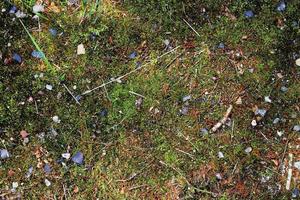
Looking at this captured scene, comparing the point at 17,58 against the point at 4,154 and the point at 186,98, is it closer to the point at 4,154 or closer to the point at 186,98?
the point at 4,154

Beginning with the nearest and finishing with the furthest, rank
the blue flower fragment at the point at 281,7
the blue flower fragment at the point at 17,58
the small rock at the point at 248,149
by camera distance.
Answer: the blue flower fragment at the point at 17,58, the small rock at the point at 248,149, the blue flower fragment at the point at 281,7

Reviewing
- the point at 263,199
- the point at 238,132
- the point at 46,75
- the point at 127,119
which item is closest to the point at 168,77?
the point at 127,119

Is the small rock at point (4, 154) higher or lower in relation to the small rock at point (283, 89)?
lower

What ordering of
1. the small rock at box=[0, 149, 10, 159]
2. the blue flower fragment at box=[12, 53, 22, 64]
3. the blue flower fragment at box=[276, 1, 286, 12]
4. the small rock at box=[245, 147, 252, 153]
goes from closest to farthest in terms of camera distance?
1. the small rock at box=[0, 149, 10, 159]
2. the blue flower fragment at box=[12, 53, 22, 64]
3. the small rock at box=[245, 147, 252, 153]
4. the blue flower fragment at box=[276, 1, 286, 12]

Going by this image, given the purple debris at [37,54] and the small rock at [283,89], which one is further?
the small rock at [283,89]

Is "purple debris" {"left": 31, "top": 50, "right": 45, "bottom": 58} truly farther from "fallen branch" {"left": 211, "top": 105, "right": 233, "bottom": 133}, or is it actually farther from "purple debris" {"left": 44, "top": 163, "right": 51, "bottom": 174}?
"fallen branch" {"left": 211, "top": 105, "right": 233, "bottom": 133}

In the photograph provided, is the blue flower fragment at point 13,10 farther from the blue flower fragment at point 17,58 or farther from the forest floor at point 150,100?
the blue flower fragment at point 17,58

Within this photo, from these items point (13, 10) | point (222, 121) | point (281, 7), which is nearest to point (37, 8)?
point (13, 10)

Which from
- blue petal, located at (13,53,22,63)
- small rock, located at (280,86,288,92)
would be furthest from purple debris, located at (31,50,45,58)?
small rock, located at (280,86,288,92)

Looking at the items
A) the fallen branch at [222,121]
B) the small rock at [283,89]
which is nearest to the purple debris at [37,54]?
the fallen branch at [222,121]
